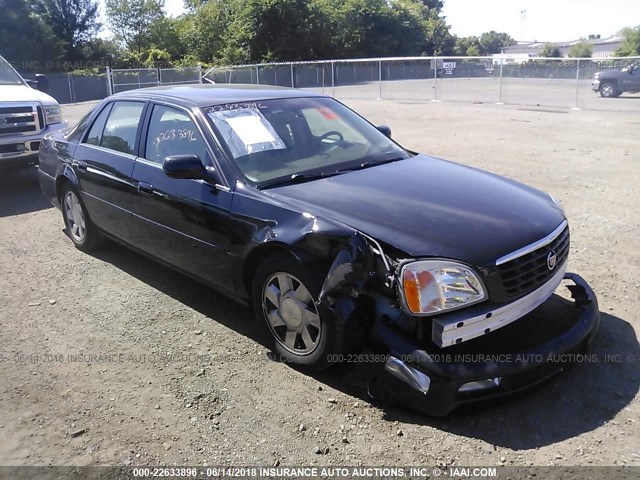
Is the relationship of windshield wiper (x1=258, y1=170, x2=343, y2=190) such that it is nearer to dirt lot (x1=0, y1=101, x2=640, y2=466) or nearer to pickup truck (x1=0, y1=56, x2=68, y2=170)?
dirt lot (x1=0, y1=101, x2=640, y2=466)

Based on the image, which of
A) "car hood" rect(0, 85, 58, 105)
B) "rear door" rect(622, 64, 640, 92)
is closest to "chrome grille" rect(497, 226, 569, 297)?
"car hood" rect(0, 85, 58, 105)

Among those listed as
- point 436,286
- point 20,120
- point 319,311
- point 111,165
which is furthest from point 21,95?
point 436,286

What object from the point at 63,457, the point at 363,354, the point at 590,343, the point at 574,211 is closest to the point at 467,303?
the point at 363,354

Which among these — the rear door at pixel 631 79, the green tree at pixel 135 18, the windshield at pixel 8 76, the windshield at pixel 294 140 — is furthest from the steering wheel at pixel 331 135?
the green tree at pixel 135 18

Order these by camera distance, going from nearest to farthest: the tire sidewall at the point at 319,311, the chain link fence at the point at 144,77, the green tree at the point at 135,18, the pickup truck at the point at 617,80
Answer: the tire sidewall at the point at 319,311 < the pickup truck at the point at 617,80 < the chain link fence at the point at 144,77 < the green tree at the point at 135,18

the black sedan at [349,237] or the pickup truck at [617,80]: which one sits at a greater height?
the pickup truck at [617,80]

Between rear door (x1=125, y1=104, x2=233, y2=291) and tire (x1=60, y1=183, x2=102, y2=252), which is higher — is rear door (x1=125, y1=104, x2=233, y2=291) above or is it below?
above

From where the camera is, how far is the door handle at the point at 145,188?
4461 millimetres

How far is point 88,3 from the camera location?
5222 cm

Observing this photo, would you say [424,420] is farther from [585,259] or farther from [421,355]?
[585,259]

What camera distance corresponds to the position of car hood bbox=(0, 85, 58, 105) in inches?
336

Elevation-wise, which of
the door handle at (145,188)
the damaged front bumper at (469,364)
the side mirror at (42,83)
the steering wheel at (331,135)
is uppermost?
the side mirror at (42,83)

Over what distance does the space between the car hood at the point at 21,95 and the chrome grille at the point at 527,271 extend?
8060 millimetres

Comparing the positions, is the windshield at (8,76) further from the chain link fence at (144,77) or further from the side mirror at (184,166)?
the chain link fence at (144,77)
